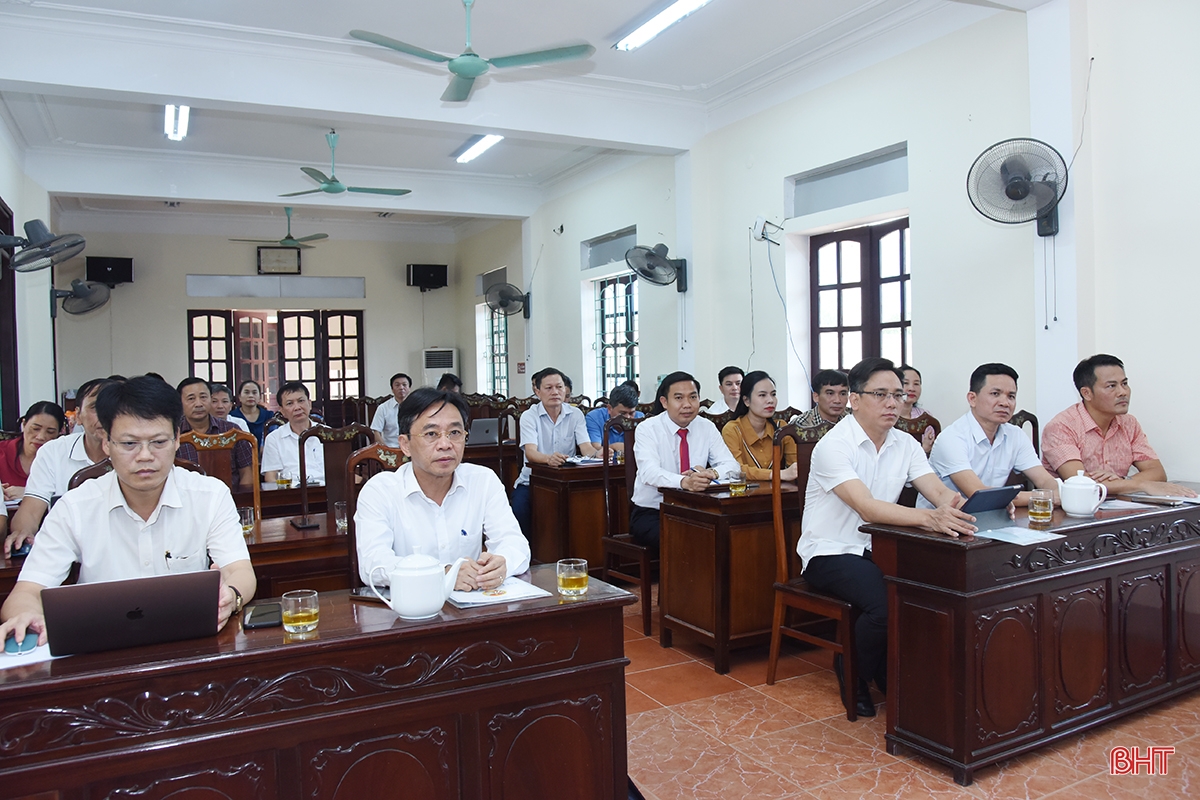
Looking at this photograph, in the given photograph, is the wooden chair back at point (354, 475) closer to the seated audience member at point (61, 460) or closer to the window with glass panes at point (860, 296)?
the seated audience member at point (61, 460)

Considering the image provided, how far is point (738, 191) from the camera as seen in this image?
685cm

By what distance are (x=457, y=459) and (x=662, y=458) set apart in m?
2.07

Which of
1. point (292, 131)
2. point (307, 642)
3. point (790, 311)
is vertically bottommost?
point (307, 642)

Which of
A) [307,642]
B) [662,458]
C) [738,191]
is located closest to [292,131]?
[738,191]

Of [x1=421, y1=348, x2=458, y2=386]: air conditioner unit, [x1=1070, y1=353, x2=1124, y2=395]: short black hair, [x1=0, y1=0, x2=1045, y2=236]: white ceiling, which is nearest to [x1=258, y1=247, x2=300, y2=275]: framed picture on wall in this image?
[x1=421, y1=348, x2=458, y2=386]: air conditioner unit

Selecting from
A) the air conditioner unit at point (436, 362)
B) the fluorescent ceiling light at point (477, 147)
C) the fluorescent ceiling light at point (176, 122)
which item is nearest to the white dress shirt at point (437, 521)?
the fluorescent ceiling light at point (176, 122)

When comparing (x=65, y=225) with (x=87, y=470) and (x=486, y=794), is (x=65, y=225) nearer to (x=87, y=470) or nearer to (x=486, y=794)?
(x=87, y=470)

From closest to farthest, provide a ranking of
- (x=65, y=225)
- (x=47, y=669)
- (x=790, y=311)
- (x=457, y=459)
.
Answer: (x=47, y=669), (x=457, y=459), (x=790, y=311), (x=65, y=225)

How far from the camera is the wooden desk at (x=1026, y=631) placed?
2.57 metres

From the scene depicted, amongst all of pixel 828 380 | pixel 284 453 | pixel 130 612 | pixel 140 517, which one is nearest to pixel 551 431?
pixel 284 453

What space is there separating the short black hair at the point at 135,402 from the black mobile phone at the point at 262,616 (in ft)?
1.71

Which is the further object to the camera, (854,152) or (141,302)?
(141,302)

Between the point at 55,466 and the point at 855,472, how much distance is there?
3128 millimetres

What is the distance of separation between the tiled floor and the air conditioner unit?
9.56m
